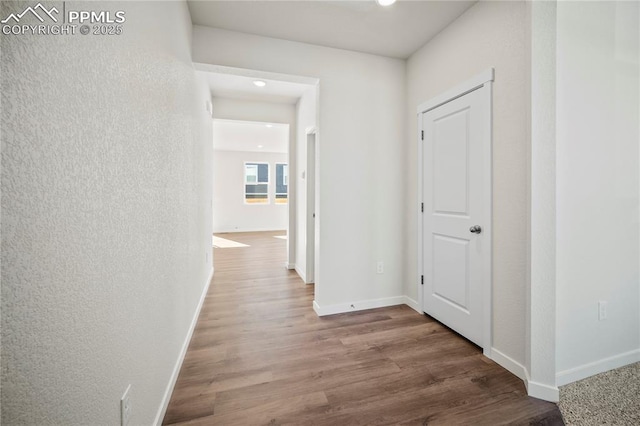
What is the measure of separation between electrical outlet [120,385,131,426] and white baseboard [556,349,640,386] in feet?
7.64

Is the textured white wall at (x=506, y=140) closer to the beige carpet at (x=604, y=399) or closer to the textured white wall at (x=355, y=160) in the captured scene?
the beige carpet at (x=604, y=399)

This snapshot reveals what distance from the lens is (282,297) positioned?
3.20m

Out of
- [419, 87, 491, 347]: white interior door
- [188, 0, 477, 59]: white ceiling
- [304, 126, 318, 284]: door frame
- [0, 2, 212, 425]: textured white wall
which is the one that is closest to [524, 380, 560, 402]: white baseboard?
[419, 87, 491, 347]: white interior door

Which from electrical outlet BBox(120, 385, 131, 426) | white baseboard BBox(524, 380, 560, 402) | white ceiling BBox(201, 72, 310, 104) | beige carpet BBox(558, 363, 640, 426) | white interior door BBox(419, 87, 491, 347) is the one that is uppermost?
white ceiling BBox(201, 72, 310, 104)

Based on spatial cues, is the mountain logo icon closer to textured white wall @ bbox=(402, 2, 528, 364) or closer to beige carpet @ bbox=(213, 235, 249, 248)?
textured white wall @ bbox=(402, 2, 528, 364)

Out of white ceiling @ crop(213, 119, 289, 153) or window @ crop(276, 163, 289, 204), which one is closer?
white ceiling @ crop(213, 119, 289, 153)

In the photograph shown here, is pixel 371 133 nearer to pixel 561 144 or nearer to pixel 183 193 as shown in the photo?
pixel 561 144

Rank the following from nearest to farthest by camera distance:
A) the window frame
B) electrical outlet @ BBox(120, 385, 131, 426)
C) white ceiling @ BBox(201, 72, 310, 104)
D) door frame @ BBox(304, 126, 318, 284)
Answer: electrical outlet @ BBox(120, 385, 131, 426) < white ceiling @ BBox(201, 72, 310, 104) < door frame @ BBox(304, 126, 318, 284) < the window frame

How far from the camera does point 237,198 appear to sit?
911cm

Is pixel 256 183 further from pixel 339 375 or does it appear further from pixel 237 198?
pixel 339 375

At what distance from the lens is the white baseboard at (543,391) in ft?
5.07

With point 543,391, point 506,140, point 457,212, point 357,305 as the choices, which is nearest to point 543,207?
point 506,140

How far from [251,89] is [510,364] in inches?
162

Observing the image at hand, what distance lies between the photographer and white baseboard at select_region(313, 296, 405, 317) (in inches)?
106
